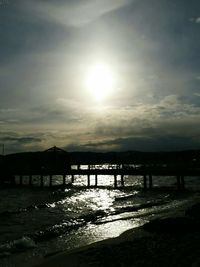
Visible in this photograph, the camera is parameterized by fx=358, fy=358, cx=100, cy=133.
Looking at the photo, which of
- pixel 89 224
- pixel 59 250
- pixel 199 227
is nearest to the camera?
pixel 59 250

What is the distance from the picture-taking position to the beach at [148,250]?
1127 cm

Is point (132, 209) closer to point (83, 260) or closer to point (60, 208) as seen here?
point (60, 208)

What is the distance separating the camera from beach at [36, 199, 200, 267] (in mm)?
11273

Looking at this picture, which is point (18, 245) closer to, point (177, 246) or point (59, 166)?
point (177, 246)

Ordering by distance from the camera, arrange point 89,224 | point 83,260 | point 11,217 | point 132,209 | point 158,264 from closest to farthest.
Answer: point 158,264, point 83,260, point 89,224, point 11,217, point 132,209

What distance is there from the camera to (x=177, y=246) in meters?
12.8

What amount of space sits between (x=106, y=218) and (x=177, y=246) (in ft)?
39.2

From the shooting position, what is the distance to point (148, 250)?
1280 centimetres

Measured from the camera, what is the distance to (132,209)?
29781mm

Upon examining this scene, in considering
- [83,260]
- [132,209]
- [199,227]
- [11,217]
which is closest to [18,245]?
[83,260]

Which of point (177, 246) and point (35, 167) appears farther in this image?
point (35, 167)

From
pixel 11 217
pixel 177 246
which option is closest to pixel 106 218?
pixel 11 217

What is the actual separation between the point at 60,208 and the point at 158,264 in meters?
22.7

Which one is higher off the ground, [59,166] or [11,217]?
[59,166]
